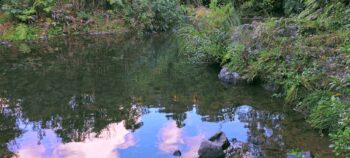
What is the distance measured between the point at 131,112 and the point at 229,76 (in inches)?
112

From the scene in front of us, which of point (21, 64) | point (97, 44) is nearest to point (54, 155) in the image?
point (21, 64)

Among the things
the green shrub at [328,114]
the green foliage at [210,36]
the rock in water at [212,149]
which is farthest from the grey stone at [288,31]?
the rock in water at [212,149]

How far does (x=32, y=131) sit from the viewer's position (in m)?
7.20

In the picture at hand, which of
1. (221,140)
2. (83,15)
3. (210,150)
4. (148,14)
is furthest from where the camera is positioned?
(83,15)

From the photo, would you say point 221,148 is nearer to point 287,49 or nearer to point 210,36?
point 287,49

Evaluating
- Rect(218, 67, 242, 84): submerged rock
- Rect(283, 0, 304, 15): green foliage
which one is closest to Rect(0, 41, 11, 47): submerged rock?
Rect(218, 67, 242, 84): submerged rock

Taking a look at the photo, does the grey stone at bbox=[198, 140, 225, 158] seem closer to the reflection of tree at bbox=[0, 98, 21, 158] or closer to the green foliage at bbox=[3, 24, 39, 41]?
the reflection of tree at bbox=[0, 98, 21, 158]

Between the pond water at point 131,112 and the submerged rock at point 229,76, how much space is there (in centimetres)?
19

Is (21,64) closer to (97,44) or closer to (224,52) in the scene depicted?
(97,44)

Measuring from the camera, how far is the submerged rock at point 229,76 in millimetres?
9676

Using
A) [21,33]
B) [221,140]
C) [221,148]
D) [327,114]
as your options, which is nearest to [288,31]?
[327,114]

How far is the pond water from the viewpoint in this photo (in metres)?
6.46

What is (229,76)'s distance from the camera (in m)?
9.88

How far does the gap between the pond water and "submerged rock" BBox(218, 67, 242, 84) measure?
0.19 meters
